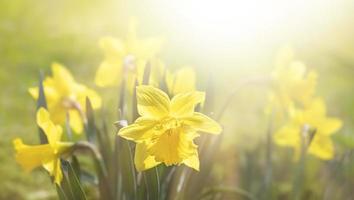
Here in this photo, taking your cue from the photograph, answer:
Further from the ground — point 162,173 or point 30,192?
point 162,173

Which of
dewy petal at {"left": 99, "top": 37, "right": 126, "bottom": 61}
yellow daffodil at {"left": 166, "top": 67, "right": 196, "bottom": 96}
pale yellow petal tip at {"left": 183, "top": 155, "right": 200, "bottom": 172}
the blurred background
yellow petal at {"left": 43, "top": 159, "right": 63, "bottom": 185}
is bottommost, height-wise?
the blurred background

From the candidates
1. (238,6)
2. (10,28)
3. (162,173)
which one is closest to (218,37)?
(238,6)

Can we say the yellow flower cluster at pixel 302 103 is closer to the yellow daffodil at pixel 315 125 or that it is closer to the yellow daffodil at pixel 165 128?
the yellow daffodil at pixel 315 125

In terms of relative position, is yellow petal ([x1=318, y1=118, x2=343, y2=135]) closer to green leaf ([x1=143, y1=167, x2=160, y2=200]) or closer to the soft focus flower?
the soft focus flower

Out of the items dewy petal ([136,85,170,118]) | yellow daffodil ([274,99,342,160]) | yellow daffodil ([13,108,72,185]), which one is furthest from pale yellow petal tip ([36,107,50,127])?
yellow daffodil ([274,99,342,160])

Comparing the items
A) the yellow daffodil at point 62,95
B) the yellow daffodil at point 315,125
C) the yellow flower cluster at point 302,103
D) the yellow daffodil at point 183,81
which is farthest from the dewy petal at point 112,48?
Answer: the yellow daffodil at point 315,125

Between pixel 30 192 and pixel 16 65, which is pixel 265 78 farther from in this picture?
pixel 16 65
